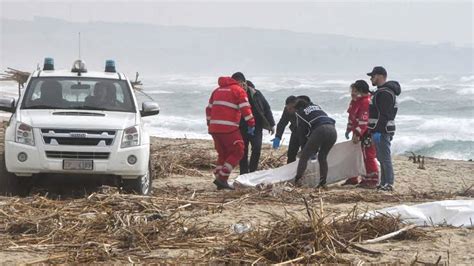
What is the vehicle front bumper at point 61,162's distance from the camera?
29.3 ft

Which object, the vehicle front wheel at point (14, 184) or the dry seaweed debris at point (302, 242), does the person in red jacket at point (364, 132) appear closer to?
the dry seaweed debris at point (302, 242)

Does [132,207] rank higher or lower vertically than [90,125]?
lower

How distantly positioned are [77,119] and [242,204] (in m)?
2.39

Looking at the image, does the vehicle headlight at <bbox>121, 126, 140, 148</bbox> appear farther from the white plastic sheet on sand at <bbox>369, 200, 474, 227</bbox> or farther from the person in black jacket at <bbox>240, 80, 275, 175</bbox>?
the white plastic sheet on sand at <bbox>369, 200, 474, 227</bbox>

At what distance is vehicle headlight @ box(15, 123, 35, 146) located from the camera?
900 cm

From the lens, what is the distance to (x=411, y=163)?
51.4 ft

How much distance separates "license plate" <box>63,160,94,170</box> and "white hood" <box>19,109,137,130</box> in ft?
1.40

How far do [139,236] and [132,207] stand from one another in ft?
3.85

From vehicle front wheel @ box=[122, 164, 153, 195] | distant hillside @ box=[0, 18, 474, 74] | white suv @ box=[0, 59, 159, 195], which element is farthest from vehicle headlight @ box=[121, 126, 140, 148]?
distant hillside @ box=[0, 18, 474, 74]

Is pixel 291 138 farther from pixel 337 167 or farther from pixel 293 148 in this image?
pixel 337 167

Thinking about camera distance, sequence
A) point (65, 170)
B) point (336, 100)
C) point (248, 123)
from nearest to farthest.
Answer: point (65, 170), point (248, 123), point (336, 100)

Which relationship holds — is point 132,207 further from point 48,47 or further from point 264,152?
point 48,47

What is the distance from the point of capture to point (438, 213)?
786cm

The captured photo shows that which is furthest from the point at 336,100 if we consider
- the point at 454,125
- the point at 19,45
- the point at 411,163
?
the point at 19,45
